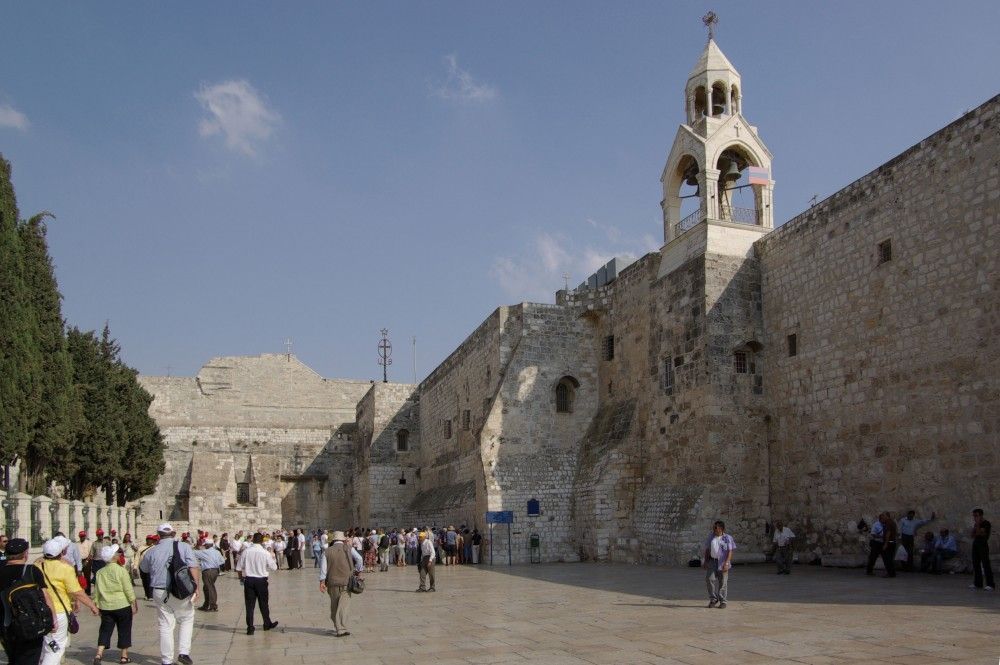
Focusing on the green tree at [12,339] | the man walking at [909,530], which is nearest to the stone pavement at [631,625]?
the man walking at [909,530]

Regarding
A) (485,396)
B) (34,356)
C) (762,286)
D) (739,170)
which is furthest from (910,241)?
(34,356)

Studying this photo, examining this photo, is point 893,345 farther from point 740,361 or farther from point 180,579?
point 180,579

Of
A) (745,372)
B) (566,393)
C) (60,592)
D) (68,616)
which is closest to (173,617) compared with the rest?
(68,616)

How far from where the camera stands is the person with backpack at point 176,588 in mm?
8531

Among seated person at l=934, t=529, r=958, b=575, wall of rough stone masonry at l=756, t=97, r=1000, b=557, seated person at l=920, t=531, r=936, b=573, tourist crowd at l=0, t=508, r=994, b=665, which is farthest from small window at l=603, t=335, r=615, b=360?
seated person at l=934, t=529, r=958, b=575

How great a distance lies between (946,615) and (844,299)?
26.4 feet

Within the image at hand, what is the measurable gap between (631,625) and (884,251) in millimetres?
8951

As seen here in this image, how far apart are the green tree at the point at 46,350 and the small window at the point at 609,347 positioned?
12986 mm

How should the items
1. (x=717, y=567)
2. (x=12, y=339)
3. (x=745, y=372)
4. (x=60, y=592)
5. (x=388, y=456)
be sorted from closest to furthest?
(x=60, y=592) < (x=717, y=567) < (x=12, y=339) < (x=745, y=372) < (x=388, y=456)

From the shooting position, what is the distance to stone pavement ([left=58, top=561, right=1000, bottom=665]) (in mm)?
7730

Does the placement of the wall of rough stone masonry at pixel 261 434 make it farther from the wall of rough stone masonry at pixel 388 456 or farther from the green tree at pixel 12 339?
the green tree at pixel 12 339

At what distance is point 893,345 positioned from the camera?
48.7 ft

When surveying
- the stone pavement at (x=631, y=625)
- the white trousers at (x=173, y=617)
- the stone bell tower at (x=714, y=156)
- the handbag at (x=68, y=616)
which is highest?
the stone bell tower at (x=714, y=156)

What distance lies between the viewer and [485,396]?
25.6 metres
